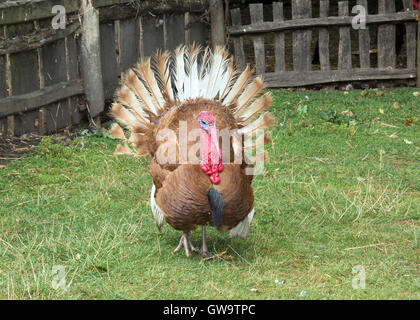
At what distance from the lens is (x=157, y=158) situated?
16.5 ft

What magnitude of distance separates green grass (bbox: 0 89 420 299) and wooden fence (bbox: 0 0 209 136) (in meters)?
0.53

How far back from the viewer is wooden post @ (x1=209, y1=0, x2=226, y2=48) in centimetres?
1020

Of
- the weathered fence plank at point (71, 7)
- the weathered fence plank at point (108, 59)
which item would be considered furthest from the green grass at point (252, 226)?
the weathered fence plank at point (71, 7)

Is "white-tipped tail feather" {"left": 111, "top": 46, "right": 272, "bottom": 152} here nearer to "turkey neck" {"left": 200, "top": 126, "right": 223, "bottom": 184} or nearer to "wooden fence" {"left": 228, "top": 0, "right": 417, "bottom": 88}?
"turkey neck" {"left": 200, "top": 126, "right": 223, "bottom": 184}

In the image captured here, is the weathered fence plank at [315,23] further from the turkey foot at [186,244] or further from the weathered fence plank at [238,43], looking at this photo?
the turkey foot at [186,244]

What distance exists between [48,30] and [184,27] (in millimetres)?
2691

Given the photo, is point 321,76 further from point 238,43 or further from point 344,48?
point 238,43

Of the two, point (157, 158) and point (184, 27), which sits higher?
point (184, 27)

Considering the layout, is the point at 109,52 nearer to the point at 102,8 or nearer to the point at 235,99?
the point at 102,8

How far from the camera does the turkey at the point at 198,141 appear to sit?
464 cm

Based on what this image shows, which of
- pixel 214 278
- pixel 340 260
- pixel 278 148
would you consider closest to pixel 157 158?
pixel 214 278

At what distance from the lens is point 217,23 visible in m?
10.3

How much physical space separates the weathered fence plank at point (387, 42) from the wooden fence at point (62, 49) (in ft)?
9.16

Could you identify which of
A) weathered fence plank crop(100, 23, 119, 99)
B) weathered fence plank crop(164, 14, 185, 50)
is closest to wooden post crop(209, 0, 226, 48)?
weathered fence plank crop(164, 14, 185, 50)
